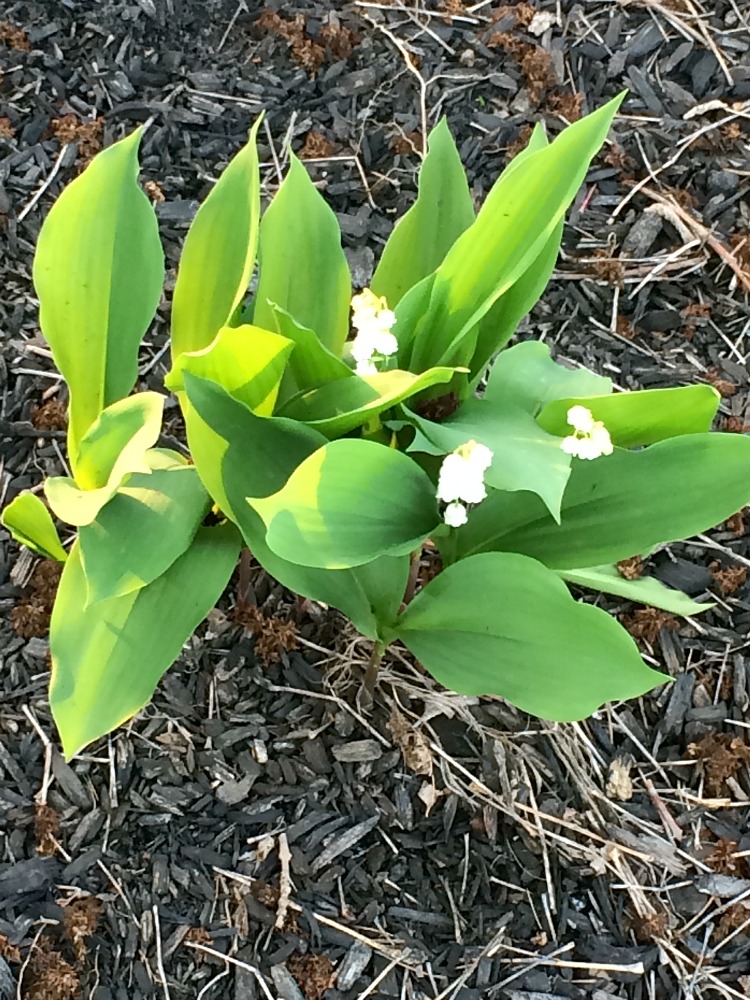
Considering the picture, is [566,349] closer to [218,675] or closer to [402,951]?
[218,675]

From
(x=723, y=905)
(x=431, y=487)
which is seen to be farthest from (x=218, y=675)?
(x=723, y=905)

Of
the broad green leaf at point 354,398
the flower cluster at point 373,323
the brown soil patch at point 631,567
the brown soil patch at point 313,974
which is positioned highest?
the flower cluster at point 373,323

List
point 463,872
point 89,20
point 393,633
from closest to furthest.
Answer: point 393,633, point 463,872, point 89,20

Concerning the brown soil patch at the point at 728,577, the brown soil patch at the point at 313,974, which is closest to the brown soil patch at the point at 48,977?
the brown soil patch at the point at 313,974

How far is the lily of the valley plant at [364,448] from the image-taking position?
0.79m

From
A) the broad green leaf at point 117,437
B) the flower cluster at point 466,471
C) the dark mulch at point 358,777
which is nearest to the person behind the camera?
the flower cluster at point 466,471

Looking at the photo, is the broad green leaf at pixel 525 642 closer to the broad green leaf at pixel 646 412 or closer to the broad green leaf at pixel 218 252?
the broad green leaf at pixel 646 412

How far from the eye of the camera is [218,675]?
114 cm

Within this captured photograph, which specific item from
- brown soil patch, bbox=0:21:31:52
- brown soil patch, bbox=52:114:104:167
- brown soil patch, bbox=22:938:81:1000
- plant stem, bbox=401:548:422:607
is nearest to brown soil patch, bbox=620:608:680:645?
plant stem, bbox=401:548:422:607

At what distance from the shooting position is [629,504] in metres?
0.88

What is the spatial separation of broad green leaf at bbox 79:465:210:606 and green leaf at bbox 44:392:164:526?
3 cm

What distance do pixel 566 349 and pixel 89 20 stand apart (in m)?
0.85

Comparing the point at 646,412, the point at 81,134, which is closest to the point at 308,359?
the point at 646,412

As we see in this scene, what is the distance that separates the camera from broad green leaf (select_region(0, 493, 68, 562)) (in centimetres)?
92
